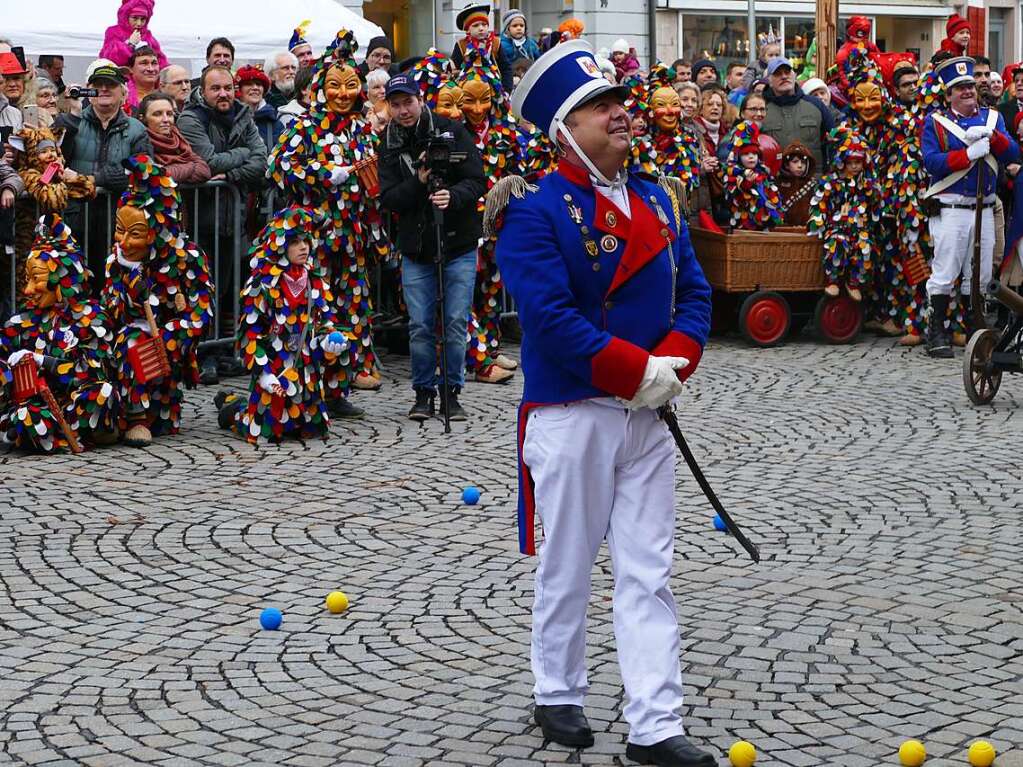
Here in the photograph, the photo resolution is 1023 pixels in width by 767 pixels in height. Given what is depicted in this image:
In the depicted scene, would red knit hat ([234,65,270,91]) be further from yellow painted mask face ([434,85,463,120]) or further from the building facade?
the building facade

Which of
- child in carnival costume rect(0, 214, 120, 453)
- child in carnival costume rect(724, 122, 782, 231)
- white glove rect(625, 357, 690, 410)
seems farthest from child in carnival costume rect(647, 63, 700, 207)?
white glove rect(625, 357, 690, 410)

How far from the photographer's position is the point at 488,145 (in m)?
12.3

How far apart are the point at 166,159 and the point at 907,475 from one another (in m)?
5.42

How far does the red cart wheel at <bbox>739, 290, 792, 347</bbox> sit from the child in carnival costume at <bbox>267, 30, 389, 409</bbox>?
335cm

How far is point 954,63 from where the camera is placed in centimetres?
1256

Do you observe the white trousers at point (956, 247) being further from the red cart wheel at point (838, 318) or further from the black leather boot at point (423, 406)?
the black leather boot at point (423, 406)

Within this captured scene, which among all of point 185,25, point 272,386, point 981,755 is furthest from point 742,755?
point 185,25

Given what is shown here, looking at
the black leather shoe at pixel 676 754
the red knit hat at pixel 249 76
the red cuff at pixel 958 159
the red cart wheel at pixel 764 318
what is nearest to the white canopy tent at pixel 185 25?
the red knit hat at pixel 249 76

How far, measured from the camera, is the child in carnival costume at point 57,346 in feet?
31.0

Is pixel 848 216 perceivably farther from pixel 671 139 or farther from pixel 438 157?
pixel 438 157

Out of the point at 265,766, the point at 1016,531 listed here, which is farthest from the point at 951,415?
the point at 265,766

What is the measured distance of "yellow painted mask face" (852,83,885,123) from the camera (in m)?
13.6

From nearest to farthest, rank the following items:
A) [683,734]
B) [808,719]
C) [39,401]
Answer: [683,734], [808,719], [39,401]

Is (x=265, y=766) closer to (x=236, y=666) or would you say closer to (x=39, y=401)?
(x=236, y=666)
